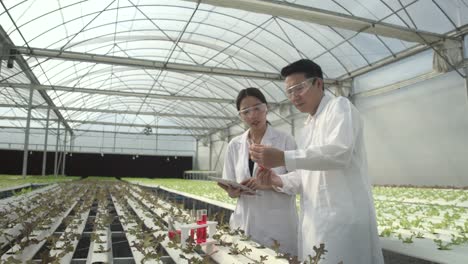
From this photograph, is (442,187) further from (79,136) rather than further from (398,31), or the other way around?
(79,136)

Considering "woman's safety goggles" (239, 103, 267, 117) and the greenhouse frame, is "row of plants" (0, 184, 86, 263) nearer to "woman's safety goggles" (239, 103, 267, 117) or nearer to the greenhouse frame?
the greenhouse frame

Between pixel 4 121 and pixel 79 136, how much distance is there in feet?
22.6

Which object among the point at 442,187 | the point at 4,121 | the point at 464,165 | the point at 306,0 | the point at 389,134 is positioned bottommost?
the point at 442,187

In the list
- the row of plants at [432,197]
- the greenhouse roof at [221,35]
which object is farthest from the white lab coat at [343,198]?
the greenhouse roof at [221,35]

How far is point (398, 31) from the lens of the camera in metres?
10.5

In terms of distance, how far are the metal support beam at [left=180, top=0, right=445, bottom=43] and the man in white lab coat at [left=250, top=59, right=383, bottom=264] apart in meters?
7.04

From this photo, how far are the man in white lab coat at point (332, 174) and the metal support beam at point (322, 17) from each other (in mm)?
7041

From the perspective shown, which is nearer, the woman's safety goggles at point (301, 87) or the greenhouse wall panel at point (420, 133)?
the woman's safety goggles at point (301, 87)

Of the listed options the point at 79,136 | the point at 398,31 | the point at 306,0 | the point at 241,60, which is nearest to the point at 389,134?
the point at 398,31

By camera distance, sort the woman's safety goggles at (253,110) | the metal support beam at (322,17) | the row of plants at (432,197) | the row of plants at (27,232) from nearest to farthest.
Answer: the row of plants at (27,232) < the woman's safety goggles at (253,110) < the row of plants at (432,197) < the metal support beam at (322,17)

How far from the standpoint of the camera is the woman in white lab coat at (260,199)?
3010 millimetres

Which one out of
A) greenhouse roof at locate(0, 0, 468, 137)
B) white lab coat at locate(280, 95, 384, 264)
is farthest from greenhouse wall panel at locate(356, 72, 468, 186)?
white lab coat at locate(280, 95, 384, 264)

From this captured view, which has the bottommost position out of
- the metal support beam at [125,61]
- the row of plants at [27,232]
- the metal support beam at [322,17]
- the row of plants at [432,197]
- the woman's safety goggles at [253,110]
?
the row of plants at [27,232]

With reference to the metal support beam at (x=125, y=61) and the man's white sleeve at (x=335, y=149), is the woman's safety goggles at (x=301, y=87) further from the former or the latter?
the metal support beam at (x=125, y=61)
